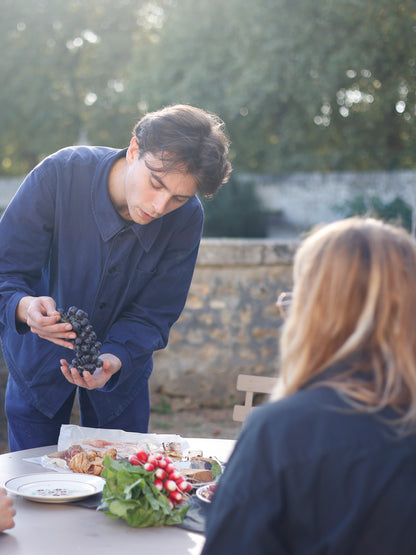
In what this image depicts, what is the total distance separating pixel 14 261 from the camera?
2.59 m

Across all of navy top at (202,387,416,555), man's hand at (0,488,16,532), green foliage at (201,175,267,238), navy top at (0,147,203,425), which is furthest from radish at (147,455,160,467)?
green foliage at (201,175,267,238)

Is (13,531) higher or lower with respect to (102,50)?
lower

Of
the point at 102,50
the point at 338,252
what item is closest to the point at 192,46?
the point at 102,50

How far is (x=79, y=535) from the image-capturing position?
1.75 metres

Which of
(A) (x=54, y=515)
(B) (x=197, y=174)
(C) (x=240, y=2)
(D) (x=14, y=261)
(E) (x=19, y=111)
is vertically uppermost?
(C) (x=240, y=2)

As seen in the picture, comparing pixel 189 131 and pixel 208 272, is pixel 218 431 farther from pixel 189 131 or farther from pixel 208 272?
pixel 189 131

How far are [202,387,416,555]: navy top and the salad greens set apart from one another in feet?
1.81

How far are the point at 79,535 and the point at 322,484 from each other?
75 centimetres

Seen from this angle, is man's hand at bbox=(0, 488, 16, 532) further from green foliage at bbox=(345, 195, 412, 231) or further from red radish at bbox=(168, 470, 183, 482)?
green foliage at bbox=(345, 195, 412, 231)

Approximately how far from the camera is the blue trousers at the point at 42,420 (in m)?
2.66

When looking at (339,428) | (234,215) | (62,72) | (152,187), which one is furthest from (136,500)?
(62,72)

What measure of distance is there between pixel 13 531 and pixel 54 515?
0.14 meters

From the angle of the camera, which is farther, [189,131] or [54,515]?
[189,131]

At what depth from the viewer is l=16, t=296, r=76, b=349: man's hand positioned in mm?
2268
